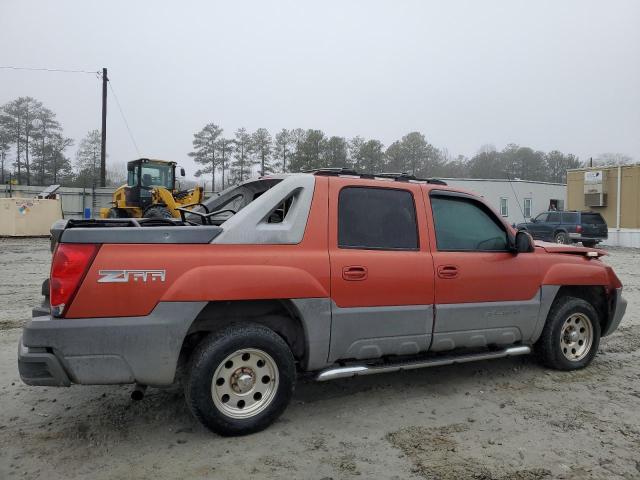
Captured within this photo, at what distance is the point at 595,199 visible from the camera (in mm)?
26078

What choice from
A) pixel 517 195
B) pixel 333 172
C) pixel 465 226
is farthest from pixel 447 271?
pixel 517 195

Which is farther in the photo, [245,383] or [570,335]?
[570,335]

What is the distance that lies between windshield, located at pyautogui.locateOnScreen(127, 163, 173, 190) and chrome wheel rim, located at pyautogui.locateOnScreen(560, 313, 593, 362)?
58.4 ft

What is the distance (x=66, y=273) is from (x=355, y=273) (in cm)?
Result: 196

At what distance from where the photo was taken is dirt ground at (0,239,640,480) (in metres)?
3.00

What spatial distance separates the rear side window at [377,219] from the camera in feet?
12.5

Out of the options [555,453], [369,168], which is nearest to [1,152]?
[369,168]

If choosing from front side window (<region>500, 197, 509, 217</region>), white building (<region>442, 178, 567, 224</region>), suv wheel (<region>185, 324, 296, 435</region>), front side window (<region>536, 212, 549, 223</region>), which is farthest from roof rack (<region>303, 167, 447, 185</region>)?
front side window (<region>500, 197, 509, 217</region>)

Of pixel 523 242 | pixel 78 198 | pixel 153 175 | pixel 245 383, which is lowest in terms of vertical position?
pixel 245 383

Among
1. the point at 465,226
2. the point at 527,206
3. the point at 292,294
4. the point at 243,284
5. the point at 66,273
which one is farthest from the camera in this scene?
the point at 527,206

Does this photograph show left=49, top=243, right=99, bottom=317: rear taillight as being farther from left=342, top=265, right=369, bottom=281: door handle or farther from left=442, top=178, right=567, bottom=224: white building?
left=442, top=178, right=567, bottom=224: white building

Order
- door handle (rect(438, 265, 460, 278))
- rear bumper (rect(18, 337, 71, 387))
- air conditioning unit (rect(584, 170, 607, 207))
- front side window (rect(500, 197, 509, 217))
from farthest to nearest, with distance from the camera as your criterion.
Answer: front side window (rect(500, 197, 509, 217)) < air conditioning unit (rect(584, 170, 607, 207)) < door handle (rect(438, 265, 460, 278)) < rear bumper (rect(18, 337, 71, 387))

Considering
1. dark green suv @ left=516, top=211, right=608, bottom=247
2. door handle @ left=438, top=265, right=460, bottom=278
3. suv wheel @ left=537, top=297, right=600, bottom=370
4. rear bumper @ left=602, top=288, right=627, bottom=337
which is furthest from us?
dark green suv @ left=516, top=211, right=608, bottom=247

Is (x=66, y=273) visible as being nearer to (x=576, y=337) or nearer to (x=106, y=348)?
(x=106, y=348)
